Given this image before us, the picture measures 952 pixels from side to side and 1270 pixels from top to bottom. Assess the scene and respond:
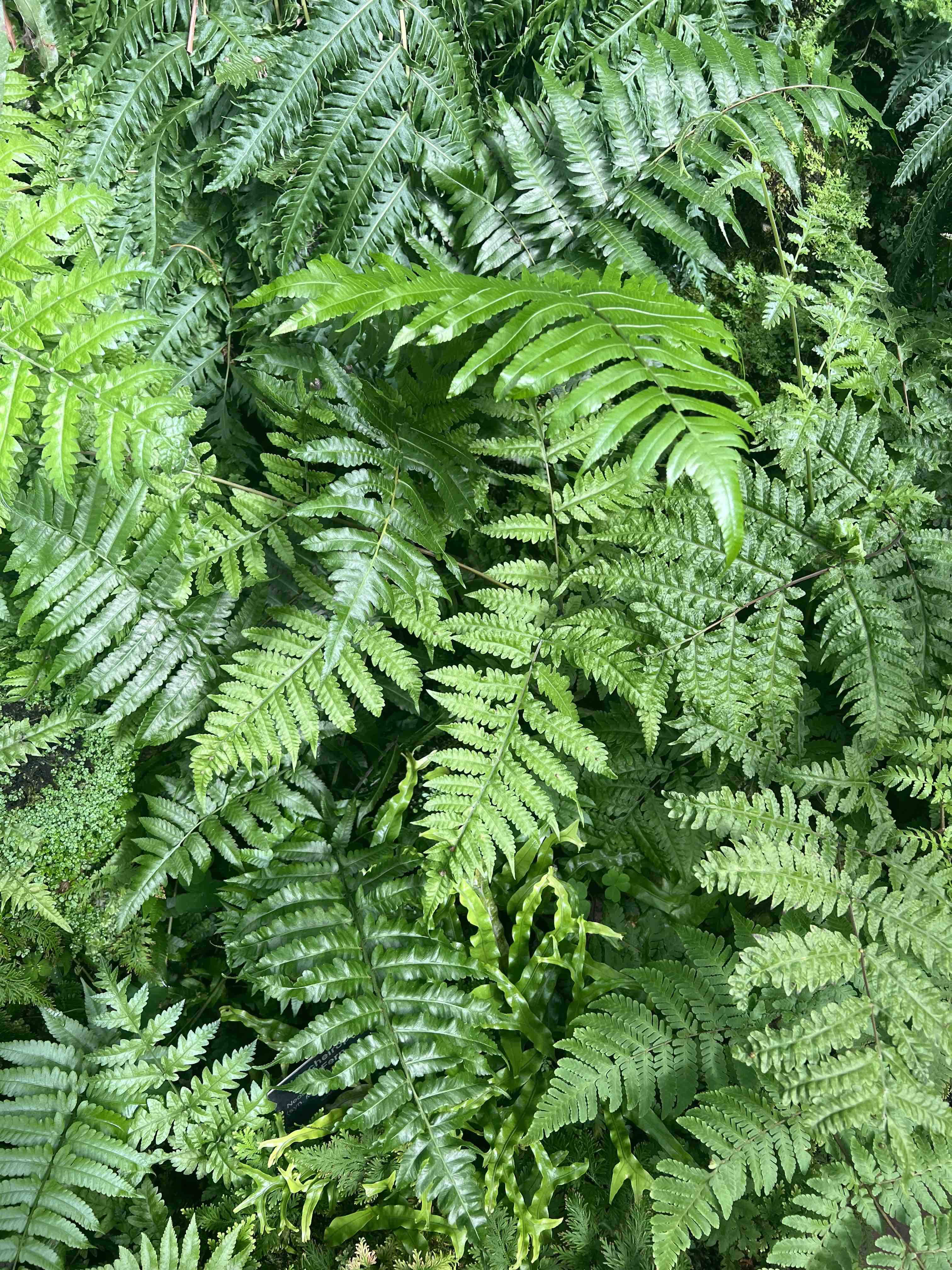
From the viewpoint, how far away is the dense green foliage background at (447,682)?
2207mm

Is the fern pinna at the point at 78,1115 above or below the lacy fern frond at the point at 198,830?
below

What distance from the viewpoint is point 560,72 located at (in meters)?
2.61

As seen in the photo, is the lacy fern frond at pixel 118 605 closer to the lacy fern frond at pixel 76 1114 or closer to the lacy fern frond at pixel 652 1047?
the lacy fern frond at pixel 76 1114

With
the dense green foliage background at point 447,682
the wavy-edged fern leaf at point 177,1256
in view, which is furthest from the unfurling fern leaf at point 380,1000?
the wavy-edged fern leaf at point 177,1256

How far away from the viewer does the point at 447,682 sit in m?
2.39

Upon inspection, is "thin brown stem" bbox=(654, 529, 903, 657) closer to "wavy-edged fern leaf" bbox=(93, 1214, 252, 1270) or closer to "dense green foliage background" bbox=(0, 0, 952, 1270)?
"dense green foliage background" bbox=(0, 0, 952, 1270)

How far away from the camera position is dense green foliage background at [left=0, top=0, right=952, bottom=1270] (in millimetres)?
2207

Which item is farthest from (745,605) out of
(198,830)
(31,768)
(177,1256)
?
(177,1256)

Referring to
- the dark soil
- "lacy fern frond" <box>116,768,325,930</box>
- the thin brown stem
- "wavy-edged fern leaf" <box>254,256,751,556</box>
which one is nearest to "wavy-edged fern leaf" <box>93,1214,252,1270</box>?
"lacy fern frond" <box>116,768,325,930</box>

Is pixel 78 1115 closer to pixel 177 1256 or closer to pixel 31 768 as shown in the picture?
pixel 177 1256

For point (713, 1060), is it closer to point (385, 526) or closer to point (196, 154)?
point (385, 526)

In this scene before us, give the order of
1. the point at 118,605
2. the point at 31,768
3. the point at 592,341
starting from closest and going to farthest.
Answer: the point at 592,341 → the point at 118,605 → the point at 31,768

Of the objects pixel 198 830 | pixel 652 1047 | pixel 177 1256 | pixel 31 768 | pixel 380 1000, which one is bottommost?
pixel 177 1256

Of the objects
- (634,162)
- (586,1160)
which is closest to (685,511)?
(634,162)
